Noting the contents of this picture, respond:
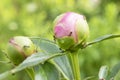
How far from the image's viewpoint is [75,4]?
12.6 feet

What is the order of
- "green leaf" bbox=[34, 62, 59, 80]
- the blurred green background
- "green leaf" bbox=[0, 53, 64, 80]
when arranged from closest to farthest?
"green leaf" bbox=[0, 53, 64, 80] < "green leaf" bbox=[34, 62, 59, 80] < the blurred green background

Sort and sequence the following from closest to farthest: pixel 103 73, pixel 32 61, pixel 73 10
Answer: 1. pixel 32 61
2. pixel 103 73
3. pixel 73 10

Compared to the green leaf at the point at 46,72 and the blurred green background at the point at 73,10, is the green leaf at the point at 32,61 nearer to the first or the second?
the green leaf at the point at 46,72

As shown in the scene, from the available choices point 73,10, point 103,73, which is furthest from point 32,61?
point 73,10

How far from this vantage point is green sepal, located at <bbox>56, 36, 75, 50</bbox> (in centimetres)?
92

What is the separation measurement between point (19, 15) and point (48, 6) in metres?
0.43

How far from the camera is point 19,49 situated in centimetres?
98

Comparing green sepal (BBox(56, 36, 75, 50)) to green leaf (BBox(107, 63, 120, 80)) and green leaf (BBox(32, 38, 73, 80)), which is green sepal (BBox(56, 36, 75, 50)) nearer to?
green leaf (BBox(32, 38, 73, 80))

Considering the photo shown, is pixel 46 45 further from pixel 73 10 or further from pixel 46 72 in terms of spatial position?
pixel 73 10

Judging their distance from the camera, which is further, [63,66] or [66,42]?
[63,66]

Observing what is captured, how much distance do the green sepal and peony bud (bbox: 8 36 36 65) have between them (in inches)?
3.5

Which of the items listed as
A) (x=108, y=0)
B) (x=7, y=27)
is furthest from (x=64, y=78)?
(x=108, y=0)

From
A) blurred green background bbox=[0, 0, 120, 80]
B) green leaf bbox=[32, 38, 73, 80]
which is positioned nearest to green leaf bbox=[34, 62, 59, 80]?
green leaf bbox=[32, 38, 73, 80]

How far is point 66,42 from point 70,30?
1.2 inches
